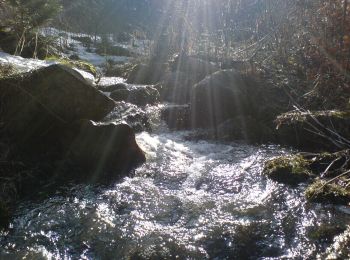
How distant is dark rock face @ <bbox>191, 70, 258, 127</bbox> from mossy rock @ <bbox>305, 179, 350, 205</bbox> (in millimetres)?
3667

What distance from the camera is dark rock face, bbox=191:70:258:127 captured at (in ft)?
26.8

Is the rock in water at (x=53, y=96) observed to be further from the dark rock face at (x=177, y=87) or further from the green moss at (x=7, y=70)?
the dark rock face at (x=177, y=87)

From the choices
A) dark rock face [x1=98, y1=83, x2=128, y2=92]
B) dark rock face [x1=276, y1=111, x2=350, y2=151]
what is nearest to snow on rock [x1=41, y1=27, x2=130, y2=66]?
dark rock face [x1=98, y1=83, x2=128, y2=92]

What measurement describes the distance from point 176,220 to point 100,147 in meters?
1.91

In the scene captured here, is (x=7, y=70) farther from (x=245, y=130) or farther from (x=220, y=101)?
(x=220, y=101)

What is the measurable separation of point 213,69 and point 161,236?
8397 millimetres

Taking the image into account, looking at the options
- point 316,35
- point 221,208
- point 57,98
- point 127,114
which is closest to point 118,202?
point 221,208

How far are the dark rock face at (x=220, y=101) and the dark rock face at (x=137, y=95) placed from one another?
4.32ft

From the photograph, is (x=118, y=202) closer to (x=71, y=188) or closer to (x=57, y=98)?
(x=71, y=188)

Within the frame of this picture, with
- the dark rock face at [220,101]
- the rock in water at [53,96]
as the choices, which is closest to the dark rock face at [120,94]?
the dark rock face at [220,101]

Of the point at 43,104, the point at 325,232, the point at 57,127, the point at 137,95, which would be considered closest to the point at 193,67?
the point at 137,95

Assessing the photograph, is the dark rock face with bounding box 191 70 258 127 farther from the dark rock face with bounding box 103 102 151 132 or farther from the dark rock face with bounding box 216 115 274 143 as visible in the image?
the dark rock face with bounding box 103 102 151 132

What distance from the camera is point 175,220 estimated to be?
4133 mm

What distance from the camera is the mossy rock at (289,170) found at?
16.7 feet
